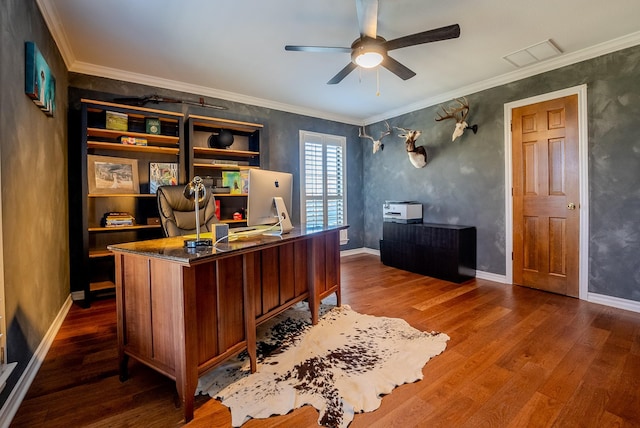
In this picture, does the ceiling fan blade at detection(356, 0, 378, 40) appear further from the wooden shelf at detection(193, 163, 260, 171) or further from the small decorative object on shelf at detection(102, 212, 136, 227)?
the small decorative object on shelf at detection(102, 212, 136, 227)

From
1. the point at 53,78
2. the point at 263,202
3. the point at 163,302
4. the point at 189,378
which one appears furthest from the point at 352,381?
the point at 53,78

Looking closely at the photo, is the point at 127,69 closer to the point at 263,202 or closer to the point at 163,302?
the point at 263,202

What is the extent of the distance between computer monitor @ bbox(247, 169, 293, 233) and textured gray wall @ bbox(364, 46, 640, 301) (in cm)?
271

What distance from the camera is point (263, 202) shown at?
2.38 meters

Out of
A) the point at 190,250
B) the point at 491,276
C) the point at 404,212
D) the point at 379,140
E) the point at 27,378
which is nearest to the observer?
the point at 190,250

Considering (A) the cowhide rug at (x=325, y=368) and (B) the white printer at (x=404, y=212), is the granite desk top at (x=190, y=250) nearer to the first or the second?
(A) the cowhide rug at (x=325, y=368)

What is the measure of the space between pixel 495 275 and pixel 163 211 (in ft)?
12.8

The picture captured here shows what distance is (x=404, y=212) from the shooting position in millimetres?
4414

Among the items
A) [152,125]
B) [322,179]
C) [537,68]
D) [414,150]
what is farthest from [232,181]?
[537,68]

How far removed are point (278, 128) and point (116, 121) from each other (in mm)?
2137

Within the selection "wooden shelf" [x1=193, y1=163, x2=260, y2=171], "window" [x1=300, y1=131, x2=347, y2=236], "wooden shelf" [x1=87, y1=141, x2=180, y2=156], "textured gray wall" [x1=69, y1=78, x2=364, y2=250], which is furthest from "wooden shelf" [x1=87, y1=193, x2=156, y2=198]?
"window" [x1=300, y1=131, x2=347, y2=236]

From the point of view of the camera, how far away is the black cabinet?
3757mm

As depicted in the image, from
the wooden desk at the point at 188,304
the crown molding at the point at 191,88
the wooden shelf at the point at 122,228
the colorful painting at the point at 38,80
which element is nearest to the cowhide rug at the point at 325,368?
the wooden desk at the point at 188,304

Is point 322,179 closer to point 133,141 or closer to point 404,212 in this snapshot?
point 404,212
